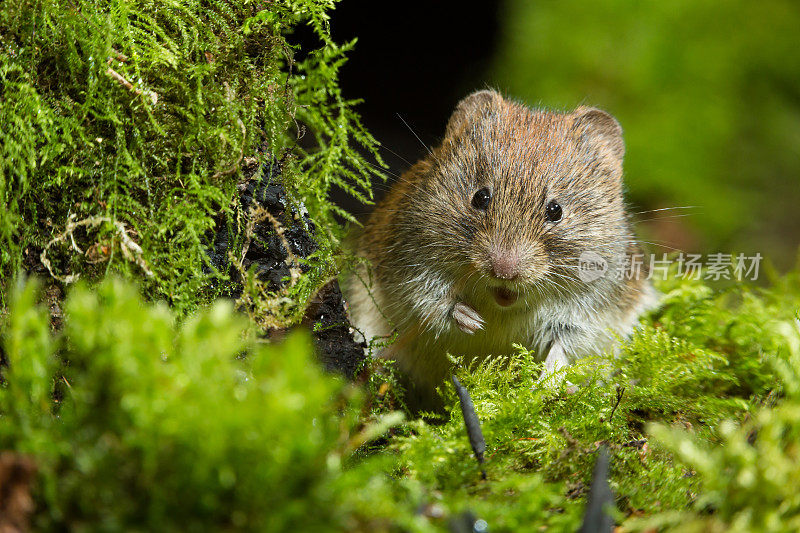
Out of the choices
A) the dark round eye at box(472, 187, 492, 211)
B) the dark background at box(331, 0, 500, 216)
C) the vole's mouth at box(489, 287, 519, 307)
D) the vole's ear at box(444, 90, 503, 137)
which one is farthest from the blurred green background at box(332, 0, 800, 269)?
the vole's mouth at box(489, 287, 519, 307)

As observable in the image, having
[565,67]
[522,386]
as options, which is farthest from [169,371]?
[565,67]

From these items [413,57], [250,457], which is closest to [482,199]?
[250,457]

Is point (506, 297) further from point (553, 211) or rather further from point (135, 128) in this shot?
point (135, 128)

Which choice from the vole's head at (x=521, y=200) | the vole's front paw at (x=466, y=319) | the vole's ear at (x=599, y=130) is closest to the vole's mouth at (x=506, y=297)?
the vole's head at (x=521, y=200)

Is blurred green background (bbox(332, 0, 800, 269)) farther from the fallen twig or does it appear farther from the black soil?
the fallen twig

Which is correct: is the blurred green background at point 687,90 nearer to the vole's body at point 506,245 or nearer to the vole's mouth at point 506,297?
the vole's body at point 506,245

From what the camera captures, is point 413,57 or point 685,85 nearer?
point 685,85
